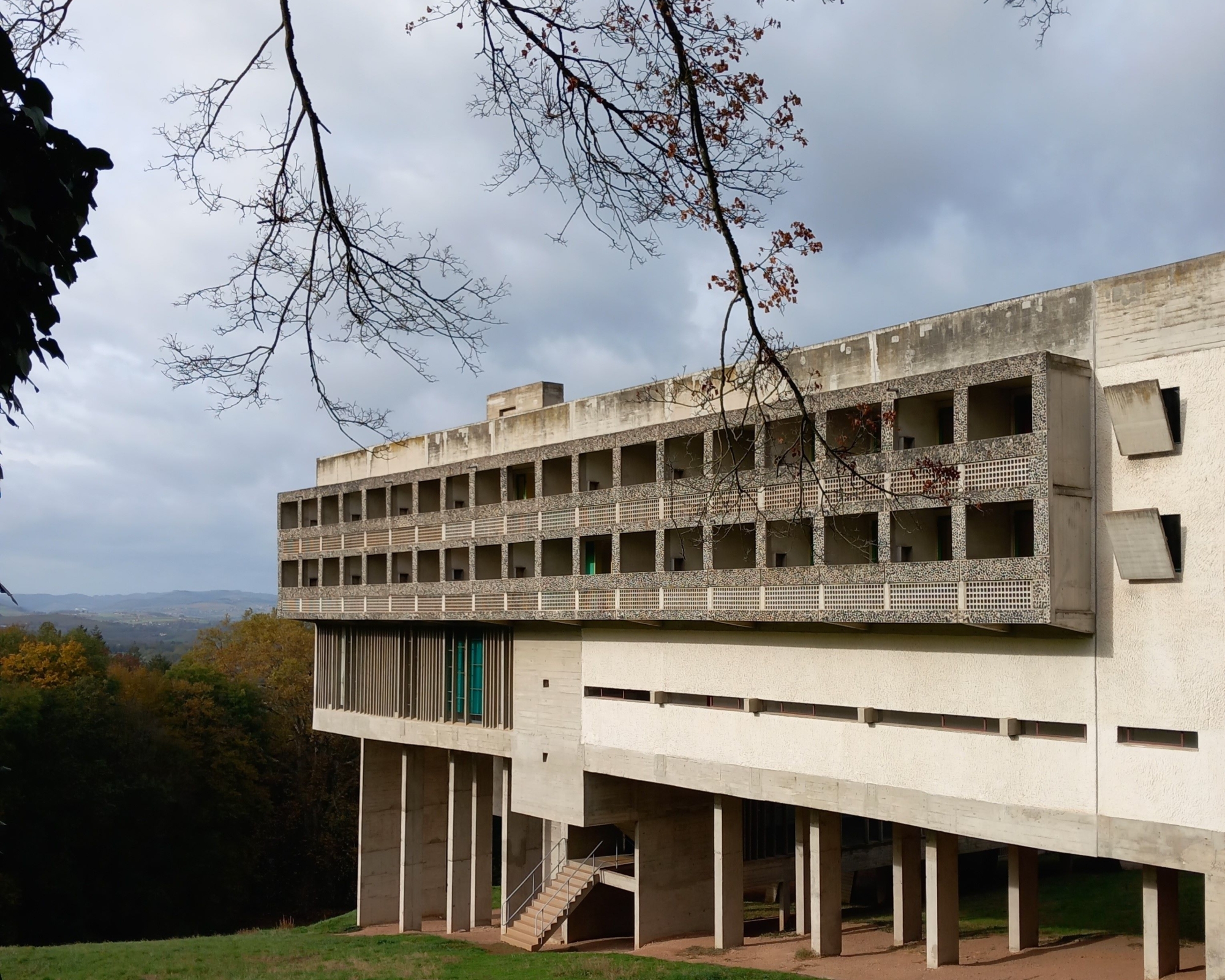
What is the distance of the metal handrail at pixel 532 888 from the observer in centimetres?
3600

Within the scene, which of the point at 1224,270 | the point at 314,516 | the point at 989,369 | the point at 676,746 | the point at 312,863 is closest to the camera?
the point at 1224,270

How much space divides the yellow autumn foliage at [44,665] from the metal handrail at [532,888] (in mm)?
27700

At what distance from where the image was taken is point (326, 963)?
3088 centimetres

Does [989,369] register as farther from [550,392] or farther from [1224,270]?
[550,392]

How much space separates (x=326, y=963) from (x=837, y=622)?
1721cm

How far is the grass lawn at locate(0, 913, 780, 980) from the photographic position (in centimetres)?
2689

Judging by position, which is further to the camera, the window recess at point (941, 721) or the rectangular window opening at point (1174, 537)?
the window recess at point (941, 721)

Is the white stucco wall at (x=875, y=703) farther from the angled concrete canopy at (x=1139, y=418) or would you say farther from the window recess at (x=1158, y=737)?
the angled concrete canopy at (x=1139, y=418)

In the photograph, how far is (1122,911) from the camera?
32906mm

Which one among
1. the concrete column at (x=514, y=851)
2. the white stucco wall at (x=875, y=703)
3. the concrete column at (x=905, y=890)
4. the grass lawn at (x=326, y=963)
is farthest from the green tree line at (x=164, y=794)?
the concrete column at (x=905, y=890)

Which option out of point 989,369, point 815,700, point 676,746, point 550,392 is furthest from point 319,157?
point 550,392

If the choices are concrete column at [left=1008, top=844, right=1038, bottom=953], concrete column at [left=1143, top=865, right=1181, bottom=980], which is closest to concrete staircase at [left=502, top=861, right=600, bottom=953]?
concrete column at [left=1008, top=844, right=1038, bottom=953]

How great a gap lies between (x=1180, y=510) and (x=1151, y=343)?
2.87m

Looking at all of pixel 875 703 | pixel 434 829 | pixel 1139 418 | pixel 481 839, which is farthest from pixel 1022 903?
pixel 434 829
